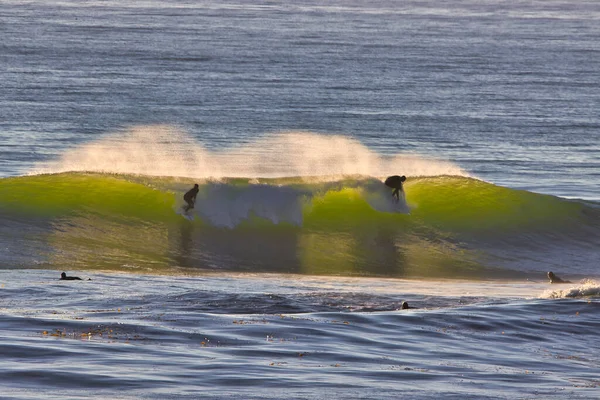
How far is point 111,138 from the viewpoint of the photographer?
146 ft

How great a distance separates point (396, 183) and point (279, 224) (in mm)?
3165

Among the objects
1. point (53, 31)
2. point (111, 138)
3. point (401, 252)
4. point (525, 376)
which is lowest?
point (525, 376)

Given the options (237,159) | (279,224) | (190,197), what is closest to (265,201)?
(279,224)

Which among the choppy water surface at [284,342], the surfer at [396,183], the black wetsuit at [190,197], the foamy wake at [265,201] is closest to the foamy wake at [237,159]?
the foamy wake at [265,201]

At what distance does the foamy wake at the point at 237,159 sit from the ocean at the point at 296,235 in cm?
17

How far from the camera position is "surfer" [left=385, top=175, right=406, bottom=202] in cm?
2711

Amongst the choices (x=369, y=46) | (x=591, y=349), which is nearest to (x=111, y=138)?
(x=591, y=349)

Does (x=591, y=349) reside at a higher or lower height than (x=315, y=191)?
lower

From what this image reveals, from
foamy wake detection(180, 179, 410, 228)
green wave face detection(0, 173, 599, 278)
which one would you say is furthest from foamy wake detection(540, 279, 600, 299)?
foamy wake detection(180, 179, 410, 228)

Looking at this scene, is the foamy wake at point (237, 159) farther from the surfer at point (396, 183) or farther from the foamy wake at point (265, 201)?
the surfer at point (396, 183)

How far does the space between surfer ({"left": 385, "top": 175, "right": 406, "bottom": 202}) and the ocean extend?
156 millimetres

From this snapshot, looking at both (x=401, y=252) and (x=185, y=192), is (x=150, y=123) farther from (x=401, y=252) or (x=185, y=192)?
(x=401, y=252)

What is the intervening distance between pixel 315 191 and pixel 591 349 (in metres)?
13.3

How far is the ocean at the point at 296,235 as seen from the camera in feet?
41.3
